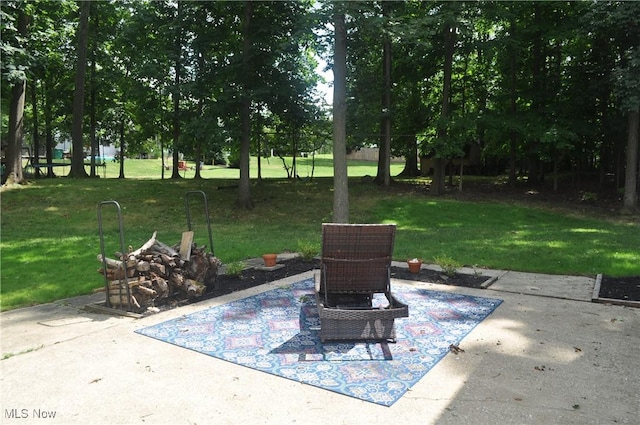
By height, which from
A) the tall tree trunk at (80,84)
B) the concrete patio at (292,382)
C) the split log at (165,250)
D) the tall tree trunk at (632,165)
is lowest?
the concrete patio at (292,382)

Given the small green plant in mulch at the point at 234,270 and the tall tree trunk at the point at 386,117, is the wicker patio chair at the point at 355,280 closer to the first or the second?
the small green plant in mulch at the point at 234,270

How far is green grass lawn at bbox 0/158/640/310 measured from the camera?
7934 mm

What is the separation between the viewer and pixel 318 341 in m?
4.43

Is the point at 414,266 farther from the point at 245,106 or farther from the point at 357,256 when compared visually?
the point at 245,106

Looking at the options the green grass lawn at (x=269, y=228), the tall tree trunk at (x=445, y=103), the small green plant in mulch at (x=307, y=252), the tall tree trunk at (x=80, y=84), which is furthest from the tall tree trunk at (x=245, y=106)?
the tall tree trunk at (x=80, y=84)

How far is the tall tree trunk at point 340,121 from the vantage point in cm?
1059

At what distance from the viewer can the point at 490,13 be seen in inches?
663

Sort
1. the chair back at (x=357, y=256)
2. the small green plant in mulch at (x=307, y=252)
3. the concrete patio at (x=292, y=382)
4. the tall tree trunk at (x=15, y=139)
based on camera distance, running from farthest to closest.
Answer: the tall tree trunk at (x=15, y=139)
the small green plant in mulch at (x=307, y=252)
the chair back at (x=357, y=256)
the concrete patio at (x=292, y=382)

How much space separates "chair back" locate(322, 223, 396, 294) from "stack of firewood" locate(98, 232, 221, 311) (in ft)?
6.18

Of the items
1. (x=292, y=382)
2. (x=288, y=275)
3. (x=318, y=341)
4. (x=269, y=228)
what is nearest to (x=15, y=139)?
(x=269, y=228)

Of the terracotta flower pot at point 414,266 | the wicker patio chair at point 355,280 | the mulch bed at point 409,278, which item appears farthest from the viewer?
the terracotta flower pot at point 414,266

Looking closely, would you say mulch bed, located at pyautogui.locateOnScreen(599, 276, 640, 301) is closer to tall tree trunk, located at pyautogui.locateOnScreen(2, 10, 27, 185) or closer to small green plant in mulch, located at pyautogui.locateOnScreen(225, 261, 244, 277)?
small green plant in mulch, located at pyautogui.locateOnScreen(225, 261, 244, 277)

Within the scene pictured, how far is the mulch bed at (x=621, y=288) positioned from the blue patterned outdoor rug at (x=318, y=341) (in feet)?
5.24

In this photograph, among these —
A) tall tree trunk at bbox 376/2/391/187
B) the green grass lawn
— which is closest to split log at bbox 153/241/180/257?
the green grass lawn
